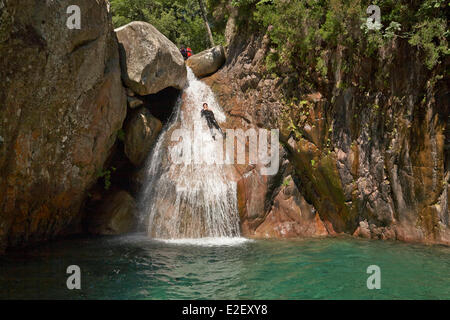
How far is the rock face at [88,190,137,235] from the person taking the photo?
11.4 meters

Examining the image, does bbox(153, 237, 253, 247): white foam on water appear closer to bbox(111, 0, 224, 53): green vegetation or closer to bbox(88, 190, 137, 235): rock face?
bbox(88, 190, 137, 235): rock face

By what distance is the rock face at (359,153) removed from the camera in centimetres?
898

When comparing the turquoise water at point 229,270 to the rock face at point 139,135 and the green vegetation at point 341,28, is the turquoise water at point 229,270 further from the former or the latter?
the green vegetation at point 341,28

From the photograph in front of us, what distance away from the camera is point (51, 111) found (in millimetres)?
8781

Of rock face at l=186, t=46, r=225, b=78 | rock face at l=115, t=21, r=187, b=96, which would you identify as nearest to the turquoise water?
rock face at l=115, t=21, r=187, b=96

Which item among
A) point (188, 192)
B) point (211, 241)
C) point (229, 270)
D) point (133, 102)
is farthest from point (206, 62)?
point (229, 270)

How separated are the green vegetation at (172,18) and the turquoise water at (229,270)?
1788cm

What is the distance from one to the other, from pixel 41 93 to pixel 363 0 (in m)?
8.90

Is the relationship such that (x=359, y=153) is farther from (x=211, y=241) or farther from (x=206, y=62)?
(x=206, y=62)

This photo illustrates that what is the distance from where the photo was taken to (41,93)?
8328 millimetres

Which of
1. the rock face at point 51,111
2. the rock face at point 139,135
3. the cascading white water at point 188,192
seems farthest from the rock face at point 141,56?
the cascading white water at point 188,192

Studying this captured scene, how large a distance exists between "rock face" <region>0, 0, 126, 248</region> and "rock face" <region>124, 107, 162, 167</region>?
0.74 m
